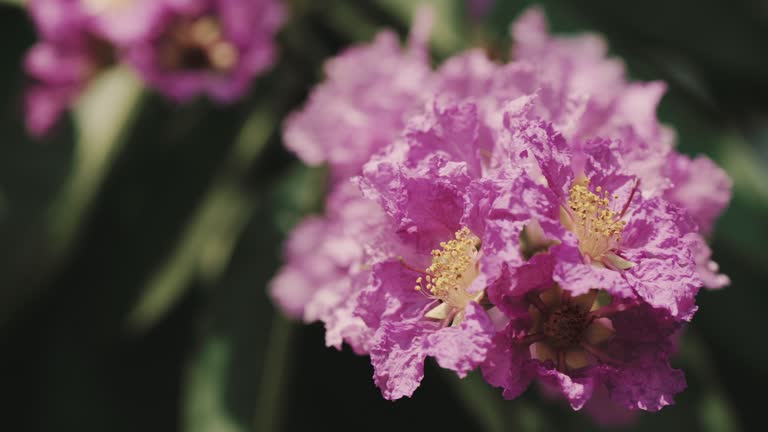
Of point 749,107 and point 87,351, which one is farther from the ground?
point 749,107

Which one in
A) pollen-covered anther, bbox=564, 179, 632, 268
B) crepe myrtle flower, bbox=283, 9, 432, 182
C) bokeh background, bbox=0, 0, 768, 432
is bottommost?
bokeh background, bbox=0, 0, 768, 432

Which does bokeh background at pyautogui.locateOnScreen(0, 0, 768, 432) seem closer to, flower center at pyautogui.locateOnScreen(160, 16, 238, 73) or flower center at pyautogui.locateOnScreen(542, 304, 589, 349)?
flower center at pyautogui.locateOnScreen(160, 16, 238, 73)

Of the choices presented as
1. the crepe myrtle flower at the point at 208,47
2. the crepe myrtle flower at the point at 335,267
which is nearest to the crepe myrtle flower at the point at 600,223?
the crepe myrtle flower at the point at 335,267

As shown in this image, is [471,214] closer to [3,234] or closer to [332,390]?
[332,390]

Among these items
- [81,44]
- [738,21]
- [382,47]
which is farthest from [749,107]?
[81,44]

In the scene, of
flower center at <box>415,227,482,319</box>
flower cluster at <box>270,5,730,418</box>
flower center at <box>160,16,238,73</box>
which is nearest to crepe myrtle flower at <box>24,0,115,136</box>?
flower center at <box>160,16,238,73</box>

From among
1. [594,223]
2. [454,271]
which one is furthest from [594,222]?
[454,271]
